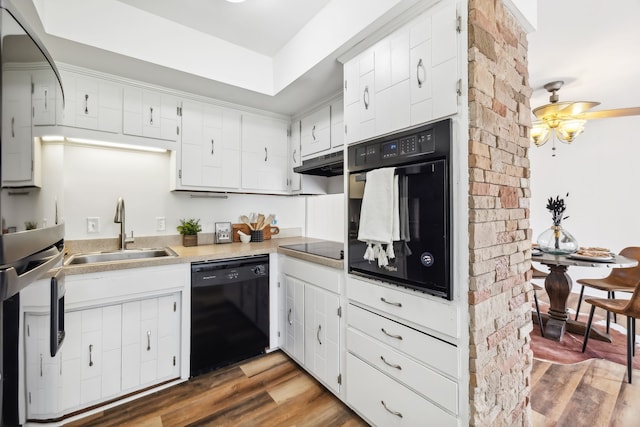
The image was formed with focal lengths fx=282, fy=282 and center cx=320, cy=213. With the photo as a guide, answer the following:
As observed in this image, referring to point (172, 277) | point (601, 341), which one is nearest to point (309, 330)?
point (172, 277)

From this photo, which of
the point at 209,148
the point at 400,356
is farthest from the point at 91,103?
the point at 400,356

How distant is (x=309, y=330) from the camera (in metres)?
2.13

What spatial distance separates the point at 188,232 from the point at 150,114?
3.37 ft

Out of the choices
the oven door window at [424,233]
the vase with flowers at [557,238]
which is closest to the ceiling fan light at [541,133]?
the vase with flowers at [557,238]

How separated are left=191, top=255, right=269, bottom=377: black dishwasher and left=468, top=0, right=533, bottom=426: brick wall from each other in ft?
5.37

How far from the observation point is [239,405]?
1.84m

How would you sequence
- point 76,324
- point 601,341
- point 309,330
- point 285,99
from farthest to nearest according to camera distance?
point 601,341, point 285,99, point 309,330, point 76,324

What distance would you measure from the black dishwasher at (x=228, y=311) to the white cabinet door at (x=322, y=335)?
0.45 metres

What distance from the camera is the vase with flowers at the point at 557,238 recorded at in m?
2.91

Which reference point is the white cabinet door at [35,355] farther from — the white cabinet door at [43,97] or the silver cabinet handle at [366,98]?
the silver cabinet handle at [366,98]

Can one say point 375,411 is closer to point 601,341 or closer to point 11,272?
point 11,272

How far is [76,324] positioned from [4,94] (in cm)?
164

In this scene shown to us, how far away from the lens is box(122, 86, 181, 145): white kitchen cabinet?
215 centimetres

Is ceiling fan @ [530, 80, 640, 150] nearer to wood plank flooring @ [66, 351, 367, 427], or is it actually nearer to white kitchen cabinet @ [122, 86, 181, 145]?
wood plank flooring @ [66, 351, 367, 427]
